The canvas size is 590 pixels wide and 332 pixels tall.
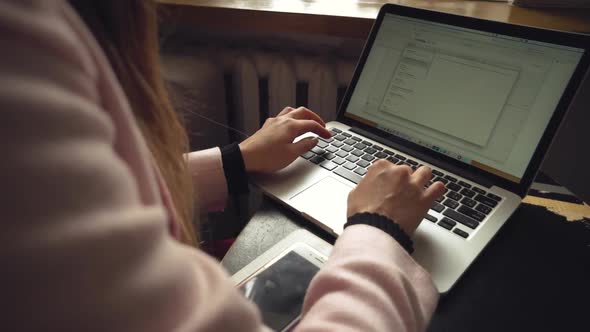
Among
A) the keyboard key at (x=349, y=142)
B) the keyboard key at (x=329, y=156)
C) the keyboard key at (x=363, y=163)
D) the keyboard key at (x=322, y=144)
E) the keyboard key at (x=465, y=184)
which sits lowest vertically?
the keyboard key at (x=329, y=156)

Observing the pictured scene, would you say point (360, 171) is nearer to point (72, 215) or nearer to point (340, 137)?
point (340, 137)

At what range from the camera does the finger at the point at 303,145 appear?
662 mm

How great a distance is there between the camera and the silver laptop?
532 millimetres

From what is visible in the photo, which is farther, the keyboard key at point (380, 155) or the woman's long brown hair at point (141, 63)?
the keyboard key at point (380, 155)

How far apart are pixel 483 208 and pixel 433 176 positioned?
0.10 meters

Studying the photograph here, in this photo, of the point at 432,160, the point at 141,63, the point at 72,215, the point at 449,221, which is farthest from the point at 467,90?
the point at 72,215

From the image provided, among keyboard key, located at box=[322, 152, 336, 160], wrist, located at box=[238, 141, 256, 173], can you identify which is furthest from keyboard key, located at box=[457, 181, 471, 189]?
wrist, located at box=[238, 141, 256, 173]

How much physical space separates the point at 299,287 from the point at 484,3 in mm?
888

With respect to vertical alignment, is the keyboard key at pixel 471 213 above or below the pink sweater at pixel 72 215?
below

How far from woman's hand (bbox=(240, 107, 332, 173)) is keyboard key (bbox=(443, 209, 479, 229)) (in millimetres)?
247

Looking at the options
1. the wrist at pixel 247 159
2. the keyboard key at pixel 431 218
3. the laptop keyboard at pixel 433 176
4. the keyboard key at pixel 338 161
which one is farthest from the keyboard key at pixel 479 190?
the wrist at pixel 247 159

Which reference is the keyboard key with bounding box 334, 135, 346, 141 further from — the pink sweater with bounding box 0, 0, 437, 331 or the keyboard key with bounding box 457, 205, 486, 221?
the pink sweater with bounding box 0, 0, 437, 331

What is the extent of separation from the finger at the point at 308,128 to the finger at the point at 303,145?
0.02 metres

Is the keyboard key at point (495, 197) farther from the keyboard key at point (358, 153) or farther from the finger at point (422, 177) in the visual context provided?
the keyboard key at point (358, 153)
